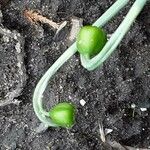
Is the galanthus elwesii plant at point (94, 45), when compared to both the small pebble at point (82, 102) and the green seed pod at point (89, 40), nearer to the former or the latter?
the green seed pod at point (89, 40)

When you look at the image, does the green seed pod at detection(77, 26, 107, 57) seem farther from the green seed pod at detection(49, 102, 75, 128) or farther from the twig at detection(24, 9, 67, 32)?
the twig at detection(24, 9, 67, 32)

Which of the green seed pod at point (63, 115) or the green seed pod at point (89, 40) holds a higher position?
the green seed pod at point (89, 40)

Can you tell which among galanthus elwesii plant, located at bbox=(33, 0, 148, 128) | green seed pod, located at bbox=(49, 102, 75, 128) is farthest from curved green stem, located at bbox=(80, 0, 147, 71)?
green seed pod, located at bbox=(49, 102, 75, 128)

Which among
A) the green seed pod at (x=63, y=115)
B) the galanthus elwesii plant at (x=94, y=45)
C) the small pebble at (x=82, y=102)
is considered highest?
the galanthus elwesii plant at (x=94, y=45)

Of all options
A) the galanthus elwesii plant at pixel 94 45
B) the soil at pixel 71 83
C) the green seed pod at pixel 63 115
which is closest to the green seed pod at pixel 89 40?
the galanthus elwesii plant at pixel 94 45

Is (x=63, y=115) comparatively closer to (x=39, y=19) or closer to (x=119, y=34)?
(x=119, y=34)

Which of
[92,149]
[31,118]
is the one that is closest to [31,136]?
[31,118]

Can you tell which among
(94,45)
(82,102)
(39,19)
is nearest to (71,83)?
(82,102)

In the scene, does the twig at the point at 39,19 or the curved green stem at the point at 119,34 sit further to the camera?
the twig at the point at 39,19
